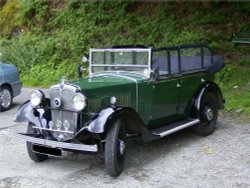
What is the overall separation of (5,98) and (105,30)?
5970 millimetres

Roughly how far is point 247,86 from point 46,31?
9.11 m

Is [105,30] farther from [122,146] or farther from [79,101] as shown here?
[122,146]

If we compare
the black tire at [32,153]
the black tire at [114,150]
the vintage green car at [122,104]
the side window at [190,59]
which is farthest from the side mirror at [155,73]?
the black tire at [32,153]

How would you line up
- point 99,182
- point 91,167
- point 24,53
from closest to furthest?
point 99,182 → point 91,167 → point 24,53

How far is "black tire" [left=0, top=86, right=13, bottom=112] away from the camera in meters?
10.5

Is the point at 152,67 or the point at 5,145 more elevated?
the point at 152,67

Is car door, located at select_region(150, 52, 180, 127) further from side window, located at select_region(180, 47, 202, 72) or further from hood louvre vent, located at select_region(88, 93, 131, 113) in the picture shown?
hood louvre vent, located at select_region(88, 93, 131, 113)

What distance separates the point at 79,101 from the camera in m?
5.76

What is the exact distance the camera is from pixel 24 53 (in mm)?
16500

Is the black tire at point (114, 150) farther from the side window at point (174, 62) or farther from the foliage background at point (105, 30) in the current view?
the foliage background at point (105, 30)

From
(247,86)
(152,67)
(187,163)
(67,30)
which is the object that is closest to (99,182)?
(187,163)

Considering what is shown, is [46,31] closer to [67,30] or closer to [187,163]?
[67,30]

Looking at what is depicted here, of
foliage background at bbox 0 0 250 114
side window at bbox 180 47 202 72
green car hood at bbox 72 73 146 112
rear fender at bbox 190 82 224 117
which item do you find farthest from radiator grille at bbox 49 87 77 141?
foliage background at bbox 0 0 250 114

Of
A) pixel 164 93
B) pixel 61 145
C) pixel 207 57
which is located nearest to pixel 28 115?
pixel 61 145
